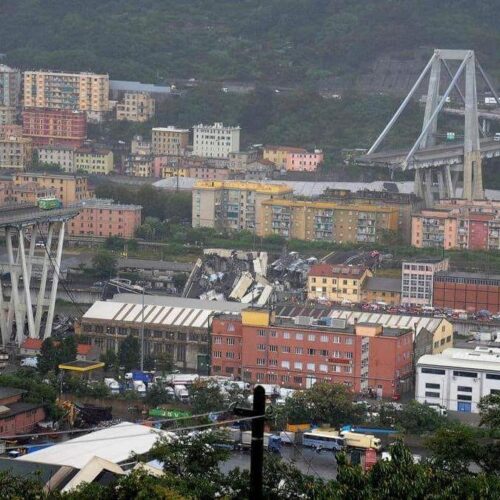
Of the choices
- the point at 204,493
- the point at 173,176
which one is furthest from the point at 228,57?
the point at 204,493

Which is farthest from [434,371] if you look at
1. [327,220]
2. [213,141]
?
[213,141]

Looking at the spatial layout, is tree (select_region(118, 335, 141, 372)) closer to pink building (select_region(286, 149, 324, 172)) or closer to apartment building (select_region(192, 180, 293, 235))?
apartment building (select_region(192, 180, 293, 235))

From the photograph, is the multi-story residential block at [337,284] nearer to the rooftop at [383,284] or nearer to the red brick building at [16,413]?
the rooftop at [383,284]

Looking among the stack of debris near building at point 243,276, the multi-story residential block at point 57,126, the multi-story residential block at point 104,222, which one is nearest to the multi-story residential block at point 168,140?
the multi-story residential block at point 57,126

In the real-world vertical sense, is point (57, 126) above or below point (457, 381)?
above

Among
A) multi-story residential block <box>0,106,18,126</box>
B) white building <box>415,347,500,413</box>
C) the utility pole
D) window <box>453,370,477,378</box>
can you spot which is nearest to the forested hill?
multi-story residential block <box>0,106,18,126</box>

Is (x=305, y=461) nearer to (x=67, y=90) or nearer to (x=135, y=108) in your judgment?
(x=135, y=108)

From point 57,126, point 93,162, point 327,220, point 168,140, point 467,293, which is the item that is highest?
point 57,126
